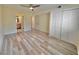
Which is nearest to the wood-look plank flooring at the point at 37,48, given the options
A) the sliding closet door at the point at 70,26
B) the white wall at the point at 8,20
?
the sliding closet door at the point at 70,26

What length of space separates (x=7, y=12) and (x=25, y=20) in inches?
→ 85.4

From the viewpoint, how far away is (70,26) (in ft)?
15.3

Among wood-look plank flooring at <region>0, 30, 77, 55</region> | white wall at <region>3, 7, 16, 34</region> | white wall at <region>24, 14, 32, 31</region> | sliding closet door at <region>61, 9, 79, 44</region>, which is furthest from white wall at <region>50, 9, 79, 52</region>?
white wall at <region>24, 14, 32, 31</region>

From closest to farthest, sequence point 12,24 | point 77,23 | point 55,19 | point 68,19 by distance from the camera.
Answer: point 77,23, point 68,19, point 55,19, point 12,24

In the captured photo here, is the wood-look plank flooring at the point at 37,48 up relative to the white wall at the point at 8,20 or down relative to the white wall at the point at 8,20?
down

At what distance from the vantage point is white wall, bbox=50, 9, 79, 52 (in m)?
4.29

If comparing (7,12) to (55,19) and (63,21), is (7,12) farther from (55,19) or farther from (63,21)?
(63,21)

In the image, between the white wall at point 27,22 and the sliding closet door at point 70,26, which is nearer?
the sliding closet door at point 70,26

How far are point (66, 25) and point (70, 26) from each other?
22 cm

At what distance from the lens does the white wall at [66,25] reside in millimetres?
4287

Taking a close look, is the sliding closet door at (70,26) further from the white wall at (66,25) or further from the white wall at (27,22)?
the white wall at (27,22)

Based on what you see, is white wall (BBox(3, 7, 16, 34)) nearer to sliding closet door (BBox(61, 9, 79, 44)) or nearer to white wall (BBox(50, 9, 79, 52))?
white wall (BBox(50, 9, 79, 52))

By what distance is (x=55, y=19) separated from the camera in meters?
5.60
